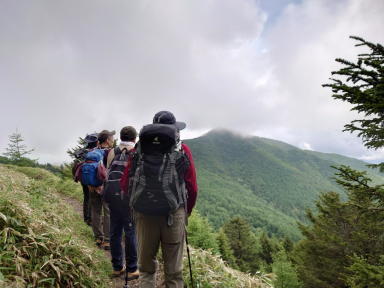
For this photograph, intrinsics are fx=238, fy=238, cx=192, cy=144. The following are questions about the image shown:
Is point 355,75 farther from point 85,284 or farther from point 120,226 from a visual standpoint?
point 85,284

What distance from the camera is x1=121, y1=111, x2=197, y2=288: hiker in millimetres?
3000

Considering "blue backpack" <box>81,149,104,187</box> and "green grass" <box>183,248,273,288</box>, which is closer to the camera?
"green grass" <box>183,248,273,288</box>

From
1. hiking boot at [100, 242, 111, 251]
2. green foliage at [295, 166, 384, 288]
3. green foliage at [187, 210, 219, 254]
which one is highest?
hiking boot at [100, 242, 111, 251]

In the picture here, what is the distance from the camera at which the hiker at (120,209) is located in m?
4.05

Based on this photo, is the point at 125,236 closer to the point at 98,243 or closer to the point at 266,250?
the point at 98,243

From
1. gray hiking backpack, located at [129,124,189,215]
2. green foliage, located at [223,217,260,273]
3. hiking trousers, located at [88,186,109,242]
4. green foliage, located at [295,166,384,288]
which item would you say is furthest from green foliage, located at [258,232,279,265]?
gray hiking backpack, located at [129,124,189,215]

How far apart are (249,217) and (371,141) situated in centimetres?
15856

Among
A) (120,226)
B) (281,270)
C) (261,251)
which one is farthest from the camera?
(261,251)

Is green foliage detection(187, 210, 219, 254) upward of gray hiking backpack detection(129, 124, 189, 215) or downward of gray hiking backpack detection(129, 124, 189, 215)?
downward

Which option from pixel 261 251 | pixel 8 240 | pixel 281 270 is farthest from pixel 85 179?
pixel 261 251

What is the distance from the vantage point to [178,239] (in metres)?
3.14

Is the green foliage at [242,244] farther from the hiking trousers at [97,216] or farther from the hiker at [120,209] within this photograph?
the hiker at [120,209]

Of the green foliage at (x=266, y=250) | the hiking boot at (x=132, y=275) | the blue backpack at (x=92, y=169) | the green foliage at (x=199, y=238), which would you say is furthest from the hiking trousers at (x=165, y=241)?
the green foliage at (x=266, y=250)

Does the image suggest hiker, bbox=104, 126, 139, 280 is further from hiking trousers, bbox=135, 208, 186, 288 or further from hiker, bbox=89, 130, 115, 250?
hiker, bbox=89, 130, 115, 250
